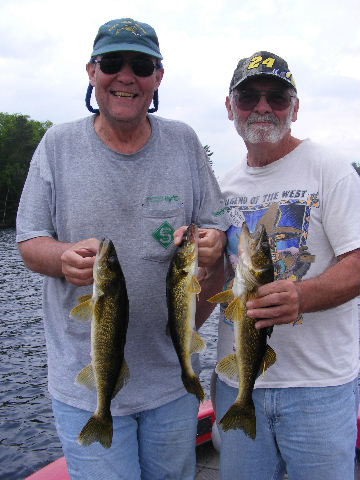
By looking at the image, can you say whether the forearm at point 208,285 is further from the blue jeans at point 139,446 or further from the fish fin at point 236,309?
the fish fin at point 236,309

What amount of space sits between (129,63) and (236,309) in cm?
169

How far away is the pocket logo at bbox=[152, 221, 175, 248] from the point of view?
3.49m

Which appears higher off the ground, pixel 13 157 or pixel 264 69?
pixel 13 157

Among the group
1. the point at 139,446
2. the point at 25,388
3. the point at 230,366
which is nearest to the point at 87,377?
the point at 139,446

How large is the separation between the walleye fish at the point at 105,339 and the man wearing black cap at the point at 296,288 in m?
0.72

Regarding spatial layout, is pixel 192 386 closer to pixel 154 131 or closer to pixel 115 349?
pixel 115 349

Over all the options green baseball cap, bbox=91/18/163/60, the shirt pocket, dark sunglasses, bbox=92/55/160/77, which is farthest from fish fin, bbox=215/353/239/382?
green baseball cap, bbox=91/18/163/60

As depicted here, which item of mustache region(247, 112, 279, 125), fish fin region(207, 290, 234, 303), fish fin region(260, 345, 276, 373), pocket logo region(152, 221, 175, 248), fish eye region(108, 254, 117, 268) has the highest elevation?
mustache region(247, 112, 279, 125)

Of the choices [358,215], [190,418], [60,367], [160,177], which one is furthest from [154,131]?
[190,418]

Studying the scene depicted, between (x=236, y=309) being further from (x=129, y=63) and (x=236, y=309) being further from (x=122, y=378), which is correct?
(x=129, y=63)

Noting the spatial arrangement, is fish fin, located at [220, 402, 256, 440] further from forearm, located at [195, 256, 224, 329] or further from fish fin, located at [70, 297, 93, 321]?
fish fin, located at [70, 297, 93, 321]

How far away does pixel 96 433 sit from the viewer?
3096 mm

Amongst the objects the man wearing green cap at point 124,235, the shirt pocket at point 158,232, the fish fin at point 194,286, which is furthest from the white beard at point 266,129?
the fish fin at point 194,286

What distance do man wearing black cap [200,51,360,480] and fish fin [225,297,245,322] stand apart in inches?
11.3
